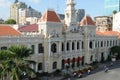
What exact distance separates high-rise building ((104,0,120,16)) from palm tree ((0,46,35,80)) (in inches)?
3969

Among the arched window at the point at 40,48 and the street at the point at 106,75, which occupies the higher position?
the arched window at the point at 40,48

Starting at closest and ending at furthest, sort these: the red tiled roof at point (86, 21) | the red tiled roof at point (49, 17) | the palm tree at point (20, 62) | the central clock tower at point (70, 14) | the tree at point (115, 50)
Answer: the palm tree at point (20, 62) < the red tiled roof at point (49, 17) < the central clock tower at point (70, 14) < the red tiled roof at point (86, 21) < the tree at point (115, 50)

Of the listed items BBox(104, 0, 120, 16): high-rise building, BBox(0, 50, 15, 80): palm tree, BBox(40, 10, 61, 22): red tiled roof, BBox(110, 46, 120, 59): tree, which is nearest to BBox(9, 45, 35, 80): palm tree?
BBox(0, 50, 15, 80): palm tree

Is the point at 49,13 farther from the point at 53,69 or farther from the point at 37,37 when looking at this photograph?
the point at 53,69

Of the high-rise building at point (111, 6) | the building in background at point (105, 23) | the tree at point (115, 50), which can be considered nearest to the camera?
the tree at point (115, 50)

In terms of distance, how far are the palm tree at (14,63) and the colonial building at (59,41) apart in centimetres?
1144

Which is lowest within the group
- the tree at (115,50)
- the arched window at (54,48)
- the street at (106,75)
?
the street at (106,75)

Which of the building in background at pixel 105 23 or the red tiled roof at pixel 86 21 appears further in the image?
the building in background at pixel 105 23

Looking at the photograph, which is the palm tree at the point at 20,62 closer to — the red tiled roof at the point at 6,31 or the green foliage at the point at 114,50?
the red tiled roof at the point at 6,31

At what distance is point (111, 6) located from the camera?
129875 mm

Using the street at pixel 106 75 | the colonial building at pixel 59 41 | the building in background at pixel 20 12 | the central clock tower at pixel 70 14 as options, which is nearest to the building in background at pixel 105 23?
the colonial building at pixel 59 41

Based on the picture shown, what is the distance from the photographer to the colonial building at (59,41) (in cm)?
4929

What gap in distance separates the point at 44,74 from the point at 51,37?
7.53 m

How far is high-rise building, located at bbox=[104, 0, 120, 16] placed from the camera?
416 ft
